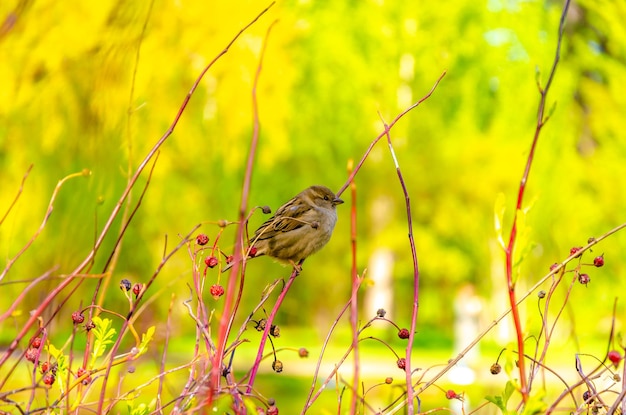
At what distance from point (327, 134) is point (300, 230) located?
A: 640 inches

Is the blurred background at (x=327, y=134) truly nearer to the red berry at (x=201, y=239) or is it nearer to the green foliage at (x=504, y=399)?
the green foliage at (x=504, y=399)

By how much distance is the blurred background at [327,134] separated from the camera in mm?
4777

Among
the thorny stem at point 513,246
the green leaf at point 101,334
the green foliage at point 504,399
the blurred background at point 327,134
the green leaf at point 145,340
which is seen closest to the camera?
the thorny stem at point 513,246

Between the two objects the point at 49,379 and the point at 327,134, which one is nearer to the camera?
the point at 49,379

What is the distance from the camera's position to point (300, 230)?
382 centimetres

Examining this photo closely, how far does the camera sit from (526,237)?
1.32 m

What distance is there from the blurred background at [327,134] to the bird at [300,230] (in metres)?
0.43

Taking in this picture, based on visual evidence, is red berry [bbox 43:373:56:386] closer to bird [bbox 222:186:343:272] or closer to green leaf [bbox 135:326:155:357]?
green leaf [bbox 135:326:155:357]

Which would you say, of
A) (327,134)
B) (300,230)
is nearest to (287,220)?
(300,230)

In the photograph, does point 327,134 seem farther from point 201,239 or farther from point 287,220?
point 201,239

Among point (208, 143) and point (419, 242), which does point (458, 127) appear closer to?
point (419, 242)

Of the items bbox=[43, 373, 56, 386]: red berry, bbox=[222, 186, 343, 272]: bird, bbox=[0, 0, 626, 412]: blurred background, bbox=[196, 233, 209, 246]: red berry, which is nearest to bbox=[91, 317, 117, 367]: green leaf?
bbox=[43, 373, 56, 386]: red berry

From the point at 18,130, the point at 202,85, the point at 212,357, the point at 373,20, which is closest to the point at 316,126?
the point at 373,20

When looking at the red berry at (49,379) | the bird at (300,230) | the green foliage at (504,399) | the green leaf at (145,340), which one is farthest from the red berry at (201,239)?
the bird at (300,230)
